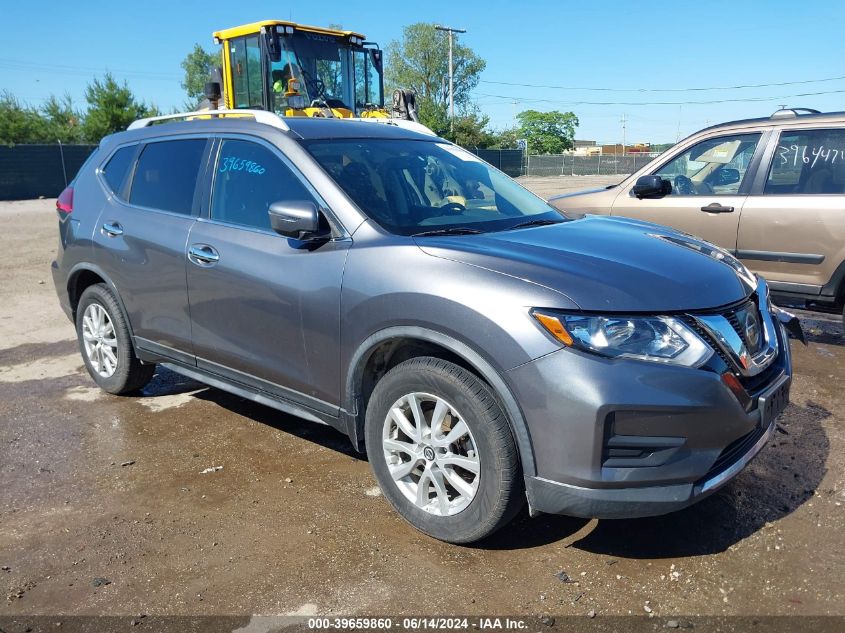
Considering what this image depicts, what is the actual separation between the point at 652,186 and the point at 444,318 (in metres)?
3.92

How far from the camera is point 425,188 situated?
396cm

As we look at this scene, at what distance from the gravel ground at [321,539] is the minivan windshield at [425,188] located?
1406 mm

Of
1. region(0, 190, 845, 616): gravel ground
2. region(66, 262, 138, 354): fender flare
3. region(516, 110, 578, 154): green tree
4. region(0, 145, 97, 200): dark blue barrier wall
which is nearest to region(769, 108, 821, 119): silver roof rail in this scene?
region(0, 190, 845, 616): gravel ground

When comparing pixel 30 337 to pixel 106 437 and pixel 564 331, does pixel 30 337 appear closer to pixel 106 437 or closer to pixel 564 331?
pixel 106 437

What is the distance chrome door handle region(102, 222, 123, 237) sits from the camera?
470 cm

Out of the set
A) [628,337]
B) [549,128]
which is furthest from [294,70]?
[549,128]

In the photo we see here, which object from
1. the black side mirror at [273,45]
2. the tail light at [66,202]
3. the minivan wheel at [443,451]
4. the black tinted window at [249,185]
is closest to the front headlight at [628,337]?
the minivan wheel at [443,451]

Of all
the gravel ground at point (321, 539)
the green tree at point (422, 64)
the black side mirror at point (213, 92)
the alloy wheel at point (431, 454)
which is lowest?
the gravel ground at point (321, 539)

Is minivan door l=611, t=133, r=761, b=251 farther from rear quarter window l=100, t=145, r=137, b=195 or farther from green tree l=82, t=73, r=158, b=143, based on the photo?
green tree l=82, t=73, r=158, b=143

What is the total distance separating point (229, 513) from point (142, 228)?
1.96 m

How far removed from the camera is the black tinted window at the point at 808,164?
576 cm

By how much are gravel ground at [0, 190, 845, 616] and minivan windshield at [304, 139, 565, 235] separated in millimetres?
1406

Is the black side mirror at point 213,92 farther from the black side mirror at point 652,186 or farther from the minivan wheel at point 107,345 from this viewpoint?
the black side mirror at point 652,186

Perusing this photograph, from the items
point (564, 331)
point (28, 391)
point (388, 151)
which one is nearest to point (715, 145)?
point (388, 151)
